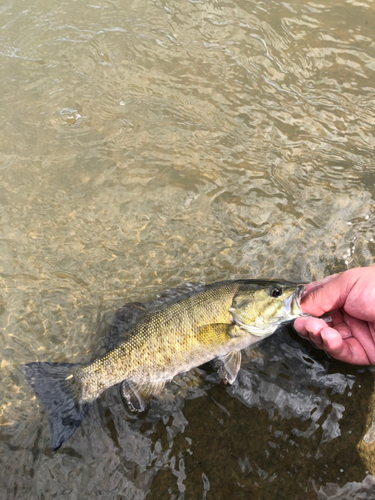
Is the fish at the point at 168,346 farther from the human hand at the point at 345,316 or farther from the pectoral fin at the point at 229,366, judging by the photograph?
the human hand at the point at 345,316

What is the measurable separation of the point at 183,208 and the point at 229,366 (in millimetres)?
2464

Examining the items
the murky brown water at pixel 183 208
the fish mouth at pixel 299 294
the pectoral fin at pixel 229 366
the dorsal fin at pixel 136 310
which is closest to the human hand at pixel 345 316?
the fish mouth at pixel 299 294

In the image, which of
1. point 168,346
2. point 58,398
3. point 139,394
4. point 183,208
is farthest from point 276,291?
point 58,398

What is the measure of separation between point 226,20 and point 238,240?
5.07 metres

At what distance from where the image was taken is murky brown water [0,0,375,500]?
3893 mm

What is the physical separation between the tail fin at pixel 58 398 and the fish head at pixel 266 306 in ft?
5.99

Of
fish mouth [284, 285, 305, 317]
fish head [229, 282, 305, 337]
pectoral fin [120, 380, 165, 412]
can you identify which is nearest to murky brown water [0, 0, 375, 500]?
pectoral fin [120, 380, 165, 412]

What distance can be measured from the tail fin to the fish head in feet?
5.99

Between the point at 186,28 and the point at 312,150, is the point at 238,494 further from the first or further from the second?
the point at 186,28

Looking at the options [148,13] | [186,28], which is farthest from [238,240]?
[148,13]

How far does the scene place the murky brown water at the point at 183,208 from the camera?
12.8 ft

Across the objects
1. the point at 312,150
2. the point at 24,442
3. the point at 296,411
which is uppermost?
the point at 312,150

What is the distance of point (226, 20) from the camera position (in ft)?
25.7

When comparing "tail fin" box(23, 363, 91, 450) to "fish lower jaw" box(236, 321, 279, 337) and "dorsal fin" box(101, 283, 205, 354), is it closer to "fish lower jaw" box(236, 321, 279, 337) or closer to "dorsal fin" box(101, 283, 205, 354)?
"dorsal fin" box(101, 283, 205, 354)
